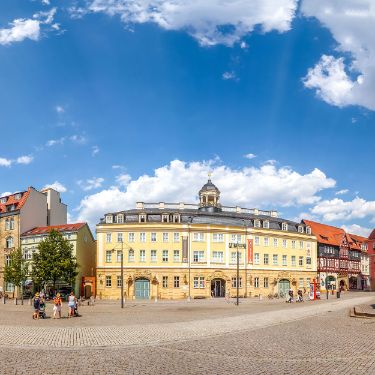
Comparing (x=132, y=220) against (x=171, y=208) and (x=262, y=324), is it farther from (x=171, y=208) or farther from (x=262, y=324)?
(x=262, y=324)

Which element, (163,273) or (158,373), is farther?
(163,273)

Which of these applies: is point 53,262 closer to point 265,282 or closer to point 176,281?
point 176,281

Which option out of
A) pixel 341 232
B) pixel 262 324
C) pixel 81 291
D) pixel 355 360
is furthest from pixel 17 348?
pixel 341 232

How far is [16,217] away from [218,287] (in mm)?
32576

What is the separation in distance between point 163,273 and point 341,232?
48.0 metres

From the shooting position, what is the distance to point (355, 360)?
674 inches

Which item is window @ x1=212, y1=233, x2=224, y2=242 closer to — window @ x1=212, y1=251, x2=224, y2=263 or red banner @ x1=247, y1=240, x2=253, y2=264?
window @ x1=212, y1=251, x2=224, y2=263

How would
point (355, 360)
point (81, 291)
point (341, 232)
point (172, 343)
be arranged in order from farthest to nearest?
point (341, 232) → point (81, 291) → point (172, 343) → point (355, 360)

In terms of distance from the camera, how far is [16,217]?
249 feet

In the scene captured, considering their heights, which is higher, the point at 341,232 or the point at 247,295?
the point at 341,232

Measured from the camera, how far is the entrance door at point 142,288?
232 ft

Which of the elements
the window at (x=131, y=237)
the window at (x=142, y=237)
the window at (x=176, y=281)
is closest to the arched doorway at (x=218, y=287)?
the window at (x=176, y=281)

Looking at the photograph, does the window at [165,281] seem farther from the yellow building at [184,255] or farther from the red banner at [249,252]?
the red banner at [249,252]

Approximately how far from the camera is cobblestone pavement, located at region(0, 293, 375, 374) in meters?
15.7
